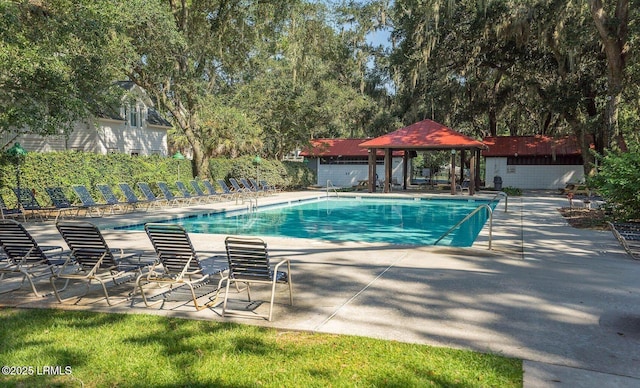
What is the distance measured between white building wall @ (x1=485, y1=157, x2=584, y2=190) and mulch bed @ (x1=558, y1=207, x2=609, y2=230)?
12.6m

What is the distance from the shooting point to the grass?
10.3ft

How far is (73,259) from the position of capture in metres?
5.71

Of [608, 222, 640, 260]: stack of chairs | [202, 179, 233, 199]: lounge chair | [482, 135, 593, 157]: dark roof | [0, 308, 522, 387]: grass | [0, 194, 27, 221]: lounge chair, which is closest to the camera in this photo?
[0, 308, 522, 387]: grass

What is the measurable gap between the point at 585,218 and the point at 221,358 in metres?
12.6

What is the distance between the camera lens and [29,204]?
1253cm

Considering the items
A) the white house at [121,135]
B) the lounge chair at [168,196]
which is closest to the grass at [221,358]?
the lounge chair at [168,196]

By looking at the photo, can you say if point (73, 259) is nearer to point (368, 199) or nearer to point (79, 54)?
point (79, 54)

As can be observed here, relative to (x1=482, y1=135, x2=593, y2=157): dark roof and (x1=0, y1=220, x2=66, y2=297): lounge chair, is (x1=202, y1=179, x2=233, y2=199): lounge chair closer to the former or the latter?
(x1=0, y1=220, x2=66, y2=297): lounge chair

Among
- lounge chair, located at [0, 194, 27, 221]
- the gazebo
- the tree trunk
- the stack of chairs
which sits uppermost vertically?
the tree trunk

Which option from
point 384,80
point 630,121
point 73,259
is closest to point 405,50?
point 384,80

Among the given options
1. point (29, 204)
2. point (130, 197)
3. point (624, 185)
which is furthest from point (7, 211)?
point (624, 185)

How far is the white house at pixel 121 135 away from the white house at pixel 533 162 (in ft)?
66.4

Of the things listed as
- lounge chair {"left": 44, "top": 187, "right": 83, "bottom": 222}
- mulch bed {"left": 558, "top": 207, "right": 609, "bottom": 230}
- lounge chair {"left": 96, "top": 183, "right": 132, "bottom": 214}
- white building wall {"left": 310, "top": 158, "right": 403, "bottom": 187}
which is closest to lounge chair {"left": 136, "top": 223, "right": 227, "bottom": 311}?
lounge chair {"left": 44, "top": 187, "right": 83, "bottom": 222}

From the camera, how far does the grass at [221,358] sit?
10.3 ft
